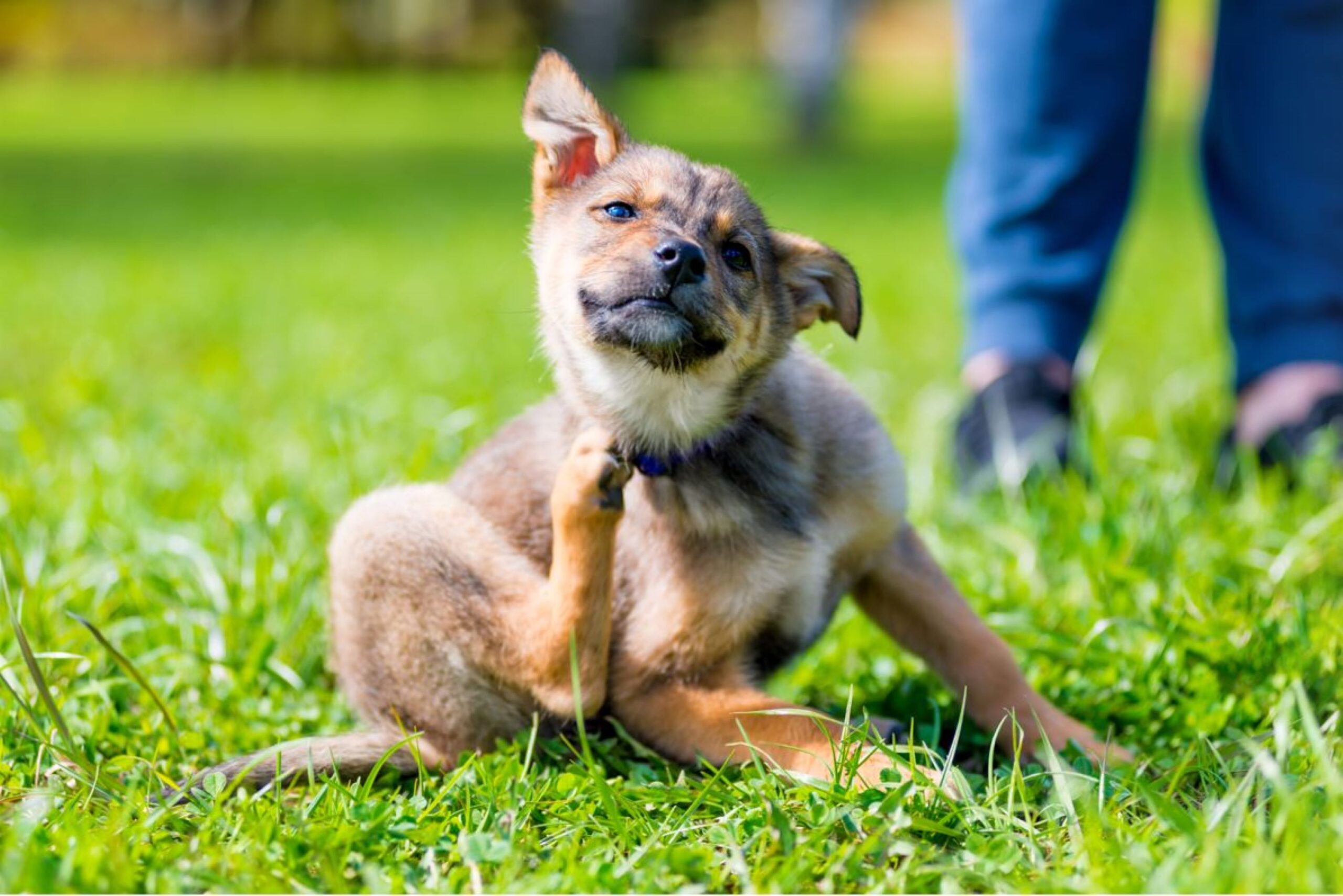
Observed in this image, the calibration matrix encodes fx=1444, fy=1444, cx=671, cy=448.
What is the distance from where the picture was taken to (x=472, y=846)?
2.19 metres

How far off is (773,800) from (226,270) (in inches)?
290

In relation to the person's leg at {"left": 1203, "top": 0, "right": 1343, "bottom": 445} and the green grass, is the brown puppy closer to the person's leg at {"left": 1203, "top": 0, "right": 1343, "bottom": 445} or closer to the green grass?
the green grass

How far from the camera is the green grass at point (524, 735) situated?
2.13 m

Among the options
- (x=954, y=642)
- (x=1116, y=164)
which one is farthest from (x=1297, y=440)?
(x=954, y=642)

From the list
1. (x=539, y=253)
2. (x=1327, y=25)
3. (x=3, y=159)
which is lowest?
(x=3, y=159)

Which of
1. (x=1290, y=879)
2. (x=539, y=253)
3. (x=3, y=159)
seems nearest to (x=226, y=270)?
(x=539, y=253)

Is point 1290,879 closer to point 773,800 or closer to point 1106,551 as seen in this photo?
point 773,800

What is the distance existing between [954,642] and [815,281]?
79 cm

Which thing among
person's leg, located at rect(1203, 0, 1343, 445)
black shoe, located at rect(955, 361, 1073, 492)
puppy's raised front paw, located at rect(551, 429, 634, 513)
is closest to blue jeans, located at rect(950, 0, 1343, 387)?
person's leg, located at rect(1203, 0, 1343, 445)

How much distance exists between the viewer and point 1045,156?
439 cm

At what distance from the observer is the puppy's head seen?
2705mm

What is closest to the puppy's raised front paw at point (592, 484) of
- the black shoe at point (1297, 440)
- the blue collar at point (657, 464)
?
the blue collar at point (657, 464)

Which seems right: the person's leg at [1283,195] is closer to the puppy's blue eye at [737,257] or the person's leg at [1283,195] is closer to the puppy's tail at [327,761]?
the puppy's blue eye at [737,257]

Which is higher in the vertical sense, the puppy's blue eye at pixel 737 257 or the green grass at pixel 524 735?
the puppy's blue eye at pixel 737 257
